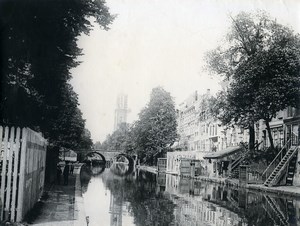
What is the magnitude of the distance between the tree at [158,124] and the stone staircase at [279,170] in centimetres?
3432

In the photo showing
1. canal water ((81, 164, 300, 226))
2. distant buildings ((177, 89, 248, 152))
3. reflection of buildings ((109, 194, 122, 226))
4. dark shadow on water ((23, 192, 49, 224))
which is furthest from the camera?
distant buildings ((177, 89, 248, 152))

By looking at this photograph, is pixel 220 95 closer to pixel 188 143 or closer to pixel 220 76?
pixel 220 76

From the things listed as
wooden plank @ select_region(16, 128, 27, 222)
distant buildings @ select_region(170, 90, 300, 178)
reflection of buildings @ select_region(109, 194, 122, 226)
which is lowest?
reflection of buildings @ select_region(109, 194, 122, 226)

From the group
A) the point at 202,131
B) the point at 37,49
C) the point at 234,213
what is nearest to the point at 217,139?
the point at 202,131

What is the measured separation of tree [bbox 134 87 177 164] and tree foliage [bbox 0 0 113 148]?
47204 mm

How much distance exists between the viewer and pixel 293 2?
15.4 m

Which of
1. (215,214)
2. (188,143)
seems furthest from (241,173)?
(188,143)

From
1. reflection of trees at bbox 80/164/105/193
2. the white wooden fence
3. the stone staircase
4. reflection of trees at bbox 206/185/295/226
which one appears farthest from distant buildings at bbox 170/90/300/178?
the white wooden fence

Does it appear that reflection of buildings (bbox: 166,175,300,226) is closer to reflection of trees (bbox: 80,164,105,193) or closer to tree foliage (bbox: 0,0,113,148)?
tree foliage (bbox: 0,0,113,148)

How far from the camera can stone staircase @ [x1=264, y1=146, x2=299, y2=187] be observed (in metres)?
26.3

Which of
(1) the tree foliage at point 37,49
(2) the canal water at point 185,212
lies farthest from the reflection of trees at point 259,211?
(1) the tree foliage at point 37,49

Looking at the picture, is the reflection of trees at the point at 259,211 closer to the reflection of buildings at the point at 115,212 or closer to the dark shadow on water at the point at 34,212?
the reflection of buildings at the point at 115,212

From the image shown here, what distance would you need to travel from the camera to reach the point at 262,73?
2772 cm

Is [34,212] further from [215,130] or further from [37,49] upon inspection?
[215,130]
